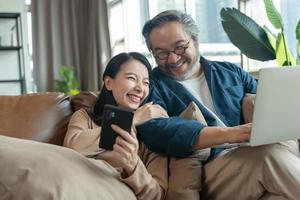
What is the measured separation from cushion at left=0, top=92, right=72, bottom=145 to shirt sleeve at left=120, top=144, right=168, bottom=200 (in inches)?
19.7

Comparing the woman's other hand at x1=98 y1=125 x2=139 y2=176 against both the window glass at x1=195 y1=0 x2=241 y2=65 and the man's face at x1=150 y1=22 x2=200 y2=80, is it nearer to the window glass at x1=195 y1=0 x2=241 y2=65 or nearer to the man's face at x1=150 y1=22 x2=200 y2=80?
the man's face at x1=150 y1=22 x2=200 y2=80

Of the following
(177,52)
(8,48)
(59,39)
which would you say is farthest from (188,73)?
(59,39)

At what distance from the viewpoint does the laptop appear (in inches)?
42.0

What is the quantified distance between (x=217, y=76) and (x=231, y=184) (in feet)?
2.00

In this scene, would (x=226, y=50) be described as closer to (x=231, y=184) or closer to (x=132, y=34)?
(x=132, y=34)

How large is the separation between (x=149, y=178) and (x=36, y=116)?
78 centimetres

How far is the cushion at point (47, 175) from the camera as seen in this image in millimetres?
815

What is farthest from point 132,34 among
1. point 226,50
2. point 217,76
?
point 217,76

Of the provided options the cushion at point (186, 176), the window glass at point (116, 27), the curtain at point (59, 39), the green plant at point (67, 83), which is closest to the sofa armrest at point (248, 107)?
the cushion at point (186, 176)

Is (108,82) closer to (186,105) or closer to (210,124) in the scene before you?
(186,105)

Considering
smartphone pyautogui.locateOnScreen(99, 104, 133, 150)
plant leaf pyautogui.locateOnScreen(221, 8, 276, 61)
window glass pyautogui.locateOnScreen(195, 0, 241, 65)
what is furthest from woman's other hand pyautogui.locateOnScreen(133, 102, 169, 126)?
window glass pyautogui.locateOnScreen(195, 0, 241, 65)

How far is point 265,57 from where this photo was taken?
7.80ft

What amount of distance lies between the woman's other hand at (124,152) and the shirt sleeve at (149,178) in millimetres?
26

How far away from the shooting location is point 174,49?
66.3 inches
